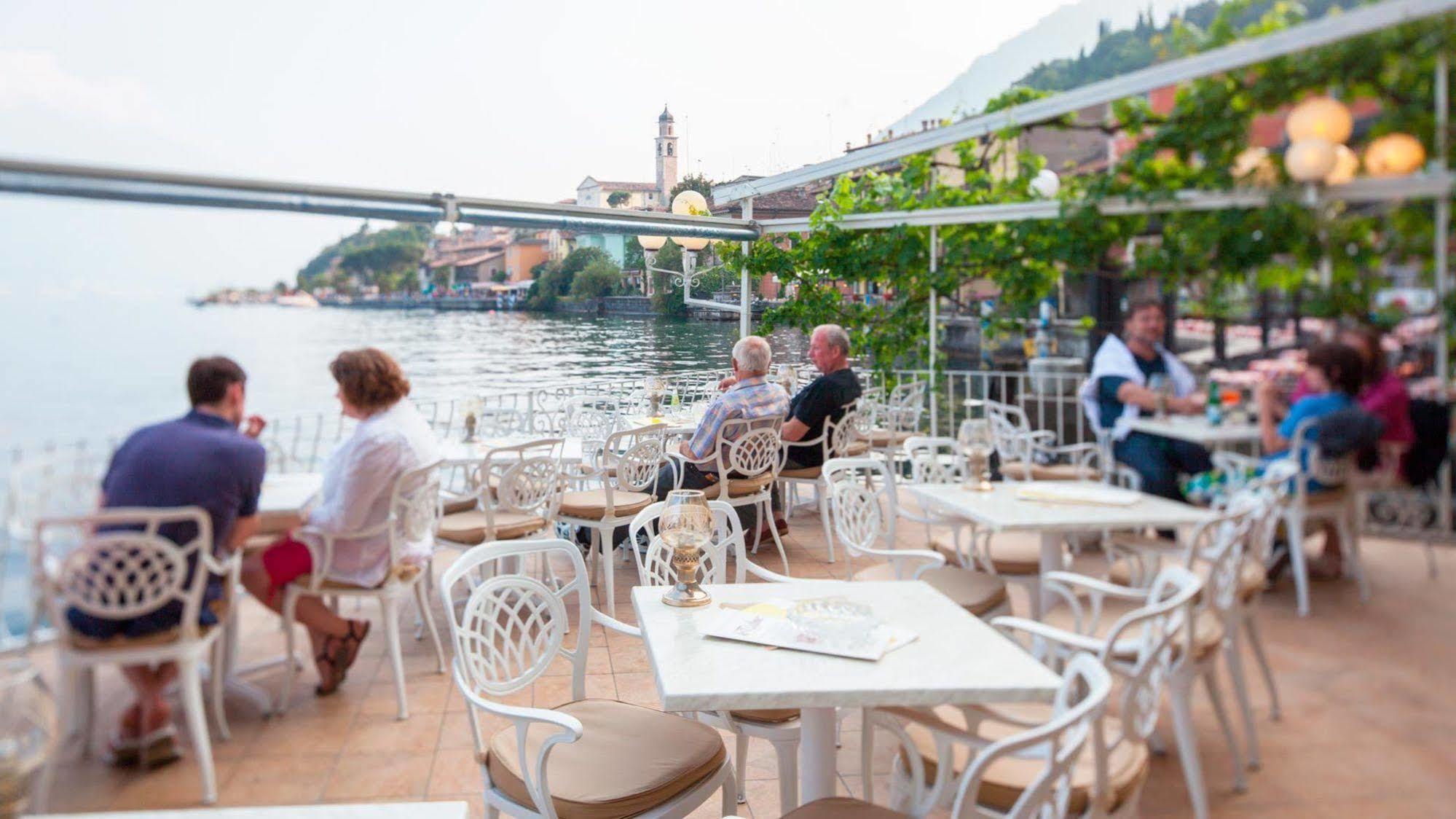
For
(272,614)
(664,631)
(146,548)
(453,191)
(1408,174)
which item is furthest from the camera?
(453,191)

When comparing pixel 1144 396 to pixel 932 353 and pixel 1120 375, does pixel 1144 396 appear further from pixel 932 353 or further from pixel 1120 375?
pixel 932 353

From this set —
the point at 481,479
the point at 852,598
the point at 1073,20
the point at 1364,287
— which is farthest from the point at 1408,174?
the point at 481,479

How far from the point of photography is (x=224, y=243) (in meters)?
2.23

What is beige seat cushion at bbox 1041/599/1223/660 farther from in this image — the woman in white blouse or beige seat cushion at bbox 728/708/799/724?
the woman in white blouse

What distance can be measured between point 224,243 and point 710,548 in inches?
65.6

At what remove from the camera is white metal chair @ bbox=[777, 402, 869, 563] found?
4953mm

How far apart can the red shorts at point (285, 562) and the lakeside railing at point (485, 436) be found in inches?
6.6

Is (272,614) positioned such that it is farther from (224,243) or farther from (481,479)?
(481,479)

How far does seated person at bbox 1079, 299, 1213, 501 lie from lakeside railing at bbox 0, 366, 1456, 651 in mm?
68

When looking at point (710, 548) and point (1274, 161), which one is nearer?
point (1274, 161)

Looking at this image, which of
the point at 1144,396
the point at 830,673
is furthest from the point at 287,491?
the point at 1144,396

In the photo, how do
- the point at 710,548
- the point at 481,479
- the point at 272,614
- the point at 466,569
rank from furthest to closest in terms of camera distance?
the point at 481,479, the point at 710,548, the point at 466,569, the point at 272,614

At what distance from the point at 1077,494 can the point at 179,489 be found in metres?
2.07

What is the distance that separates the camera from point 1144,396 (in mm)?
2252
